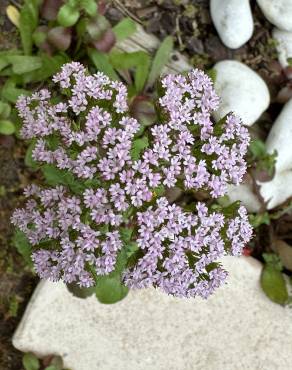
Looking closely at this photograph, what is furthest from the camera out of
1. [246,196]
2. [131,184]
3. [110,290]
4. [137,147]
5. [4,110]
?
[246,196]

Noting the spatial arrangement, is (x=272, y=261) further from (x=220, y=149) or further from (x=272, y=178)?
(x=220, y=149)

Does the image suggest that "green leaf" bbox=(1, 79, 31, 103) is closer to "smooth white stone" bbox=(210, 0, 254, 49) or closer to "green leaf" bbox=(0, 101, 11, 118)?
"green leaf" bbox=(0, 101, 11, 118)

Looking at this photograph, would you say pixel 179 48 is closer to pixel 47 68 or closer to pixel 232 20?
pixel 232 20

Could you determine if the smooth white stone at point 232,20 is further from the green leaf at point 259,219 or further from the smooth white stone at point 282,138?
the green leaf at point 259,219

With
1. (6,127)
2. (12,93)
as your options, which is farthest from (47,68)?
(6,127)

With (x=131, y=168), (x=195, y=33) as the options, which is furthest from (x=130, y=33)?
(x=131, y=168)

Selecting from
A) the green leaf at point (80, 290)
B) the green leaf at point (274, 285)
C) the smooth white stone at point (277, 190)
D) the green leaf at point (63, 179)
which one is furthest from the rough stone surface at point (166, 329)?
the green leaf at point (63, 179)
